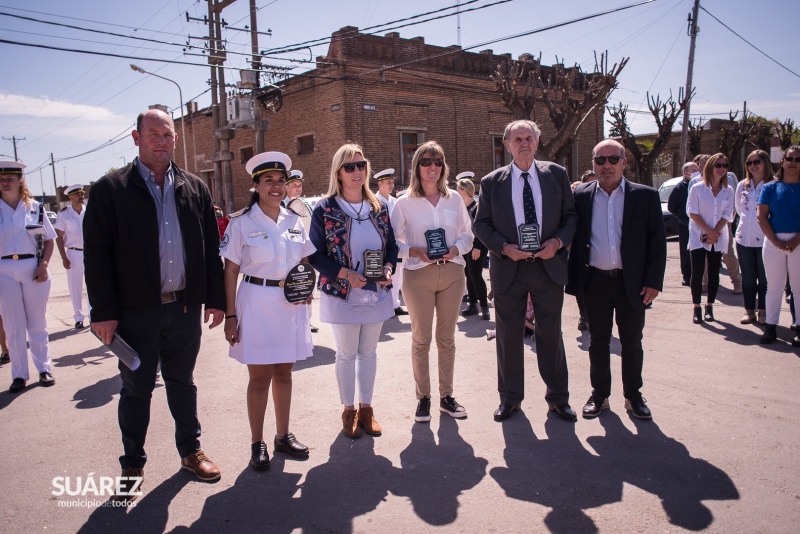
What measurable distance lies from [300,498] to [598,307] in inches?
108

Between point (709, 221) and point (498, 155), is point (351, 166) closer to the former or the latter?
point (709, 221)

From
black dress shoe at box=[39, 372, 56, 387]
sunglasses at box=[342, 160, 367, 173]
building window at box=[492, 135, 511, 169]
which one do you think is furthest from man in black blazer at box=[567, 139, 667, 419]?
building window at box=[492, 135, 511, 169]

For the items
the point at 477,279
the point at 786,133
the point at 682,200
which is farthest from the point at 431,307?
the point at 786,133

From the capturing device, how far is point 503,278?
185 inches

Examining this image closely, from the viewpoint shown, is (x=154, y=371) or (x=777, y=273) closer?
(x=154, y=371)

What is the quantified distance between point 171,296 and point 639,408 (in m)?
3.57

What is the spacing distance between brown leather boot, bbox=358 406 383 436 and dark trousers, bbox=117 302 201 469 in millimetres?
1206

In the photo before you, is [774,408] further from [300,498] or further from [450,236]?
[300,498]

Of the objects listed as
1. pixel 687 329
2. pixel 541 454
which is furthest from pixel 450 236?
pixel 687 329

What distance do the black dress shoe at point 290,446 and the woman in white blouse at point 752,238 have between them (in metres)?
6.06

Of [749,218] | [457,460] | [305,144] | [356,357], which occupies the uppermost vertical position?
[305,144]

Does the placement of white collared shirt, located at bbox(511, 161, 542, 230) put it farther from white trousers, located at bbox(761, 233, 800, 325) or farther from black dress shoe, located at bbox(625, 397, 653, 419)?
white trousers, located at bbox(761, 233, 800, 325)

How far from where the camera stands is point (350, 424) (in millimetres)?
4457

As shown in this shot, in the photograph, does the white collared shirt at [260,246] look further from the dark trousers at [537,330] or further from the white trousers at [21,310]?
the white trousers at [21,310]
